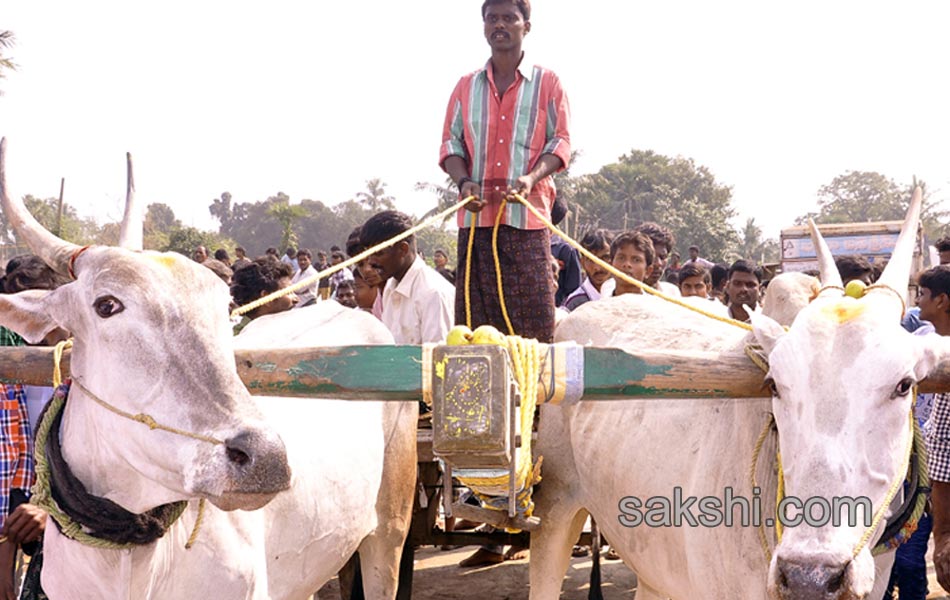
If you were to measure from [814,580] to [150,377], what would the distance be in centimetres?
192

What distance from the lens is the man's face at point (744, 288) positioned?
23.2 feet

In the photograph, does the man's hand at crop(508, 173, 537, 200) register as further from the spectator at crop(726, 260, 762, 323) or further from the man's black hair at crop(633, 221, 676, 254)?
the man's black hair at crop(633, 221, 676, 254)

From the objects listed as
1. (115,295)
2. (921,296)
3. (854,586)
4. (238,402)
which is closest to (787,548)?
(854,586)

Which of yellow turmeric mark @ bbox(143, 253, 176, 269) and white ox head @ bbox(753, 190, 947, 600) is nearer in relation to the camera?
white ox head @ bbox(753, 190, 947, 600)

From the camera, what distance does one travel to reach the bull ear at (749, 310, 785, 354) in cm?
285

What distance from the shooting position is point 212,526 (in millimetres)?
3025

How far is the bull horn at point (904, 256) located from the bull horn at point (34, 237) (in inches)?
106

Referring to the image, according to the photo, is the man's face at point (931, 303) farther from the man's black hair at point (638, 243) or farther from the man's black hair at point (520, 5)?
Answer: the man's black hair at point (520, 5)

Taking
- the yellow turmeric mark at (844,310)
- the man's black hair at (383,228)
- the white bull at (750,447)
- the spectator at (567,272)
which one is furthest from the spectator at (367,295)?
the yellow turmeric mark at (844,310)

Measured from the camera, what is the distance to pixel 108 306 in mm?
2678

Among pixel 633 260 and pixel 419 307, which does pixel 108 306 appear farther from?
pixel 633 260

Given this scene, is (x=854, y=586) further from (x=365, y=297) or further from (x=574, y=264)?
(x=574, y=264)

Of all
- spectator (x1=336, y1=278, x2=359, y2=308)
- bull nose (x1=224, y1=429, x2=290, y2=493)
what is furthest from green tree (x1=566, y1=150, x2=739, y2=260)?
bull nose (x1=224, y1=429, x2=290, y2=493)

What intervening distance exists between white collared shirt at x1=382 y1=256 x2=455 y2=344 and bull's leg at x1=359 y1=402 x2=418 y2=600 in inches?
25.5
